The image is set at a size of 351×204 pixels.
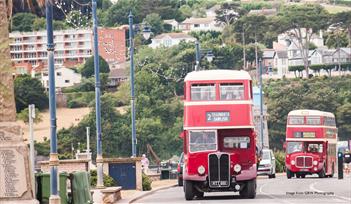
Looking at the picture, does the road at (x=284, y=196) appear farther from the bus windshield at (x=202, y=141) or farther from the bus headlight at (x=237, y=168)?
the bus windshield at (x=202, y=141)

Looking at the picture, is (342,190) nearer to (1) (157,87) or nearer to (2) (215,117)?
(2) (215,117)

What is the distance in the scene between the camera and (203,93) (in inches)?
1847

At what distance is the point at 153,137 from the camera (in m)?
160

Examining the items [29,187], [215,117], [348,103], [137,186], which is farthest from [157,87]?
[29,187]

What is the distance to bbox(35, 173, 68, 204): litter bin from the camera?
1368 inches

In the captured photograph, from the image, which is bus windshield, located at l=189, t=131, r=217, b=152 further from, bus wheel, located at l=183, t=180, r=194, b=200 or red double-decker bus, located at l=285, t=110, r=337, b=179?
red double-decker bus, located at l=285, t=110, r=337, b=179

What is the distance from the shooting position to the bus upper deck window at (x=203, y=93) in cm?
4681

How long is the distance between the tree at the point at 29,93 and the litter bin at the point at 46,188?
12867 cm

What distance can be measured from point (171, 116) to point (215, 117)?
126 metres

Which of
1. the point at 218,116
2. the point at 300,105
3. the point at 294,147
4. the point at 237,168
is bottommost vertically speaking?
the point at 300,105

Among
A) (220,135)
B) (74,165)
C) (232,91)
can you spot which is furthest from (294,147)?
(232,91)

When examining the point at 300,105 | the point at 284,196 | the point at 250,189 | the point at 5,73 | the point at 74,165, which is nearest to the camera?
the point at 5,73

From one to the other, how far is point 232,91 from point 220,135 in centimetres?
153

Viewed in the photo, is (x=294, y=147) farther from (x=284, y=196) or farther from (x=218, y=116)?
(x=218, y=116)
